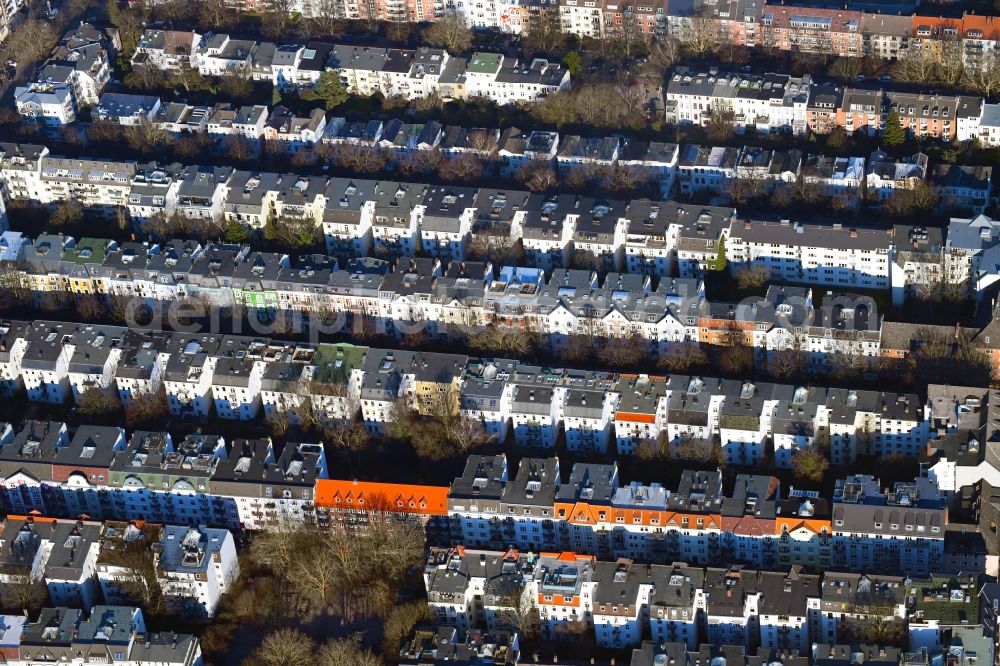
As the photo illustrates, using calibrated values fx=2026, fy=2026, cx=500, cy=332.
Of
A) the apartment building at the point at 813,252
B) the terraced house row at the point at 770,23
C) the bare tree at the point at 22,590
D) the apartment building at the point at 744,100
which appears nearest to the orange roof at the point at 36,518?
the bare tree at the point at 22,590

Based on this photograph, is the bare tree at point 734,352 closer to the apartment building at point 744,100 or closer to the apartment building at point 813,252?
the apartment building at point 813,252

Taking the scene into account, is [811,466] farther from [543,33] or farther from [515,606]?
[543,33]

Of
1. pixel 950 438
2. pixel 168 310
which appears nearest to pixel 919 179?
pixel 950 438

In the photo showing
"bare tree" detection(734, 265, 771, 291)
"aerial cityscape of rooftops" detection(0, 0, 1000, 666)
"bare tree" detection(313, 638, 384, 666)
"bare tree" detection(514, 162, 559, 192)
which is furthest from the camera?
"bare tree" detection(514, 162, 559, 192)

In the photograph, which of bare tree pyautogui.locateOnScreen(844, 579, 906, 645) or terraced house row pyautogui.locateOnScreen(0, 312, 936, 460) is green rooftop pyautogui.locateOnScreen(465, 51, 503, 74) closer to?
terraced house row pyautogui.locateOnScreen(0, 312, 936, 460)

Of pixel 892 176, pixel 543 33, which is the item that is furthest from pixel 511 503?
pixel 543 33

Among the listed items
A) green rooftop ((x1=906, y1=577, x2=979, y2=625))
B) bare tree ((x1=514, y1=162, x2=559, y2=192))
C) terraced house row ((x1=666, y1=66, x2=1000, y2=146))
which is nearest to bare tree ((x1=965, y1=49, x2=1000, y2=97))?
terraced house row ((x1=666, y1=66, x2=1000, y2=146))

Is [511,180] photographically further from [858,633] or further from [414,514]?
[858,633]

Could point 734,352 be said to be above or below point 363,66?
below
